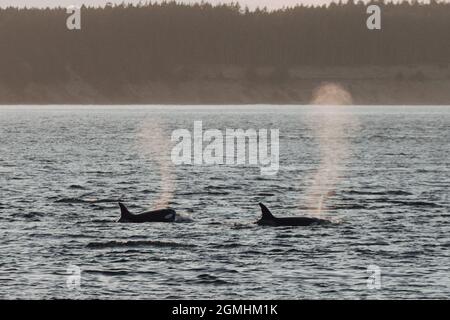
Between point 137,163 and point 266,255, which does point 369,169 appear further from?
point 266,255

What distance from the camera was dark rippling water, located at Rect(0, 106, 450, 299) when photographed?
94.7 ft

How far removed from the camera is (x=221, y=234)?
37656mm

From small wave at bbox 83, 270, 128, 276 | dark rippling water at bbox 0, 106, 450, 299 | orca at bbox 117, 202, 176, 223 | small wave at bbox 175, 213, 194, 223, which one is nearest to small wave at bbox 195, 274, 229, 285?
dark rippling water at bbox 0, 106, 450, 299

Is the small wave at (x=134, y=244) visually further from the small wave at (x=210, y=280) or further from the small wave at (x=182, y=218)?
the small wave at (x=182, y=218)

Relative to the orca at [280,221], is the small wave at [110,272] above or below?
below

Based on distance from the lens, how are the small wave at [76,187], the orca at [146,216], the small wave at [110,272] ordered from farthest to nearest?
the small wave at [76,187] < the orca at [146,216] < the small wave at [110,272]

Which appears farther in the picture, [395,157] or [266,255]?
[395,157]

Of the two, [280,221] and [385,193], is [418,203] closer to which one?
[385,193]

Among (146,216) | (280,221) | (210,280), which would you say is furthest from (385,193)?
(210,280)

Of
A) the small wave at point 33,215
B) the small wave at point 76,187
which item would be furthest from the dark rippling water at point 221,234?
the small wave at point 76,187

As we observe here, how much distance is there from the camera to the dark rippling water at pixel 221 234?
28.9 m

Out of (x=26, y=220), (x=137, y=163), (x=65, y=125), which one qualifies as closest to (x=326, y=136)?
(x=65, y=125)
